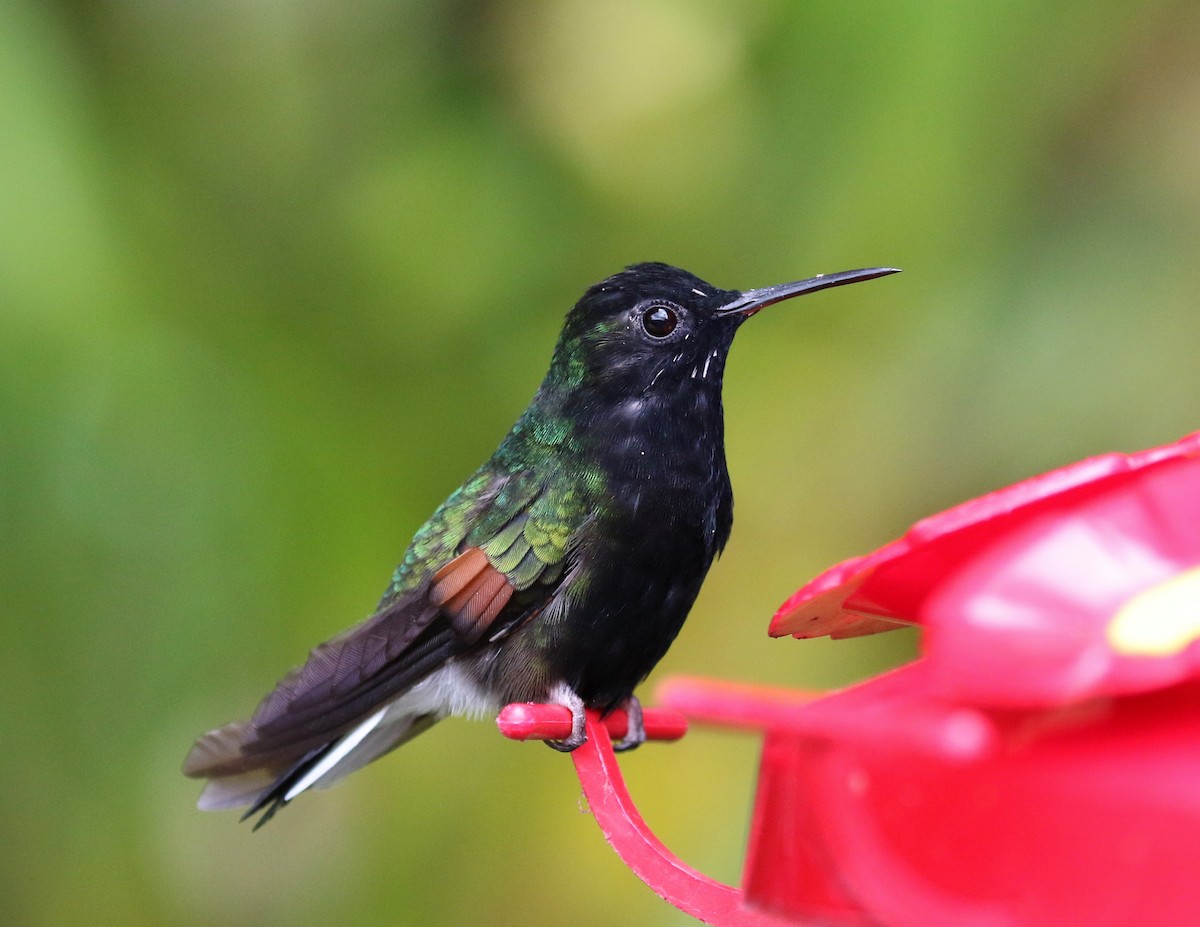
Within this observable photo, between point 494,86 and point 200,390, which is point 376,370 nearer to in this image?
point 200,390

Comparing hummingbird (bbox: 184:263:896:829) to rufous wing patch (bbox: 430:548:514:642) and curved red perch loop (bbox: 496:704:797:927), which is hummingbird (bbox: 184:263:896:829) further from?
curved red perch loop (bbox: 496:704:797:927)

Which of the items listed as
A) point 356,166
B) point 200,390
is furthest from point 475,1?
point 200,390

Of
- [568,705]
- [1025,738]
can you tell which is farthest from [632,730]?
[1025,738]

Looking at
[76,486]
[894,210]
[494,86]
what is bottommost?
[894,210]

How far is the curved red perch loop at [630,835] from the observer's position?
1153 mm

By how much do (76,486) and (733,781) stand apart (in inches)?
58.3

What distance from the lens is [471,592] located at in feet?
6.08

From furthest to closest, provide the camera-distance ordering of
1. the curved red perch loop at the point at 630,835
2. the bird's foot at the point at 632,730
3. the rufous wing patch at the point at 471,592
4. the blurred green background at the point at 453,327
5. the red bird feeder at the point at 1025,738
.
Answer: the blurred green background at the point at 453,327 → the bird's foot at the point at 632,730 → the rufous wing patch at the point at 471,592 → the curved red perch loop at the point at 630,835 → the red bird feeder at the point at 1025,738

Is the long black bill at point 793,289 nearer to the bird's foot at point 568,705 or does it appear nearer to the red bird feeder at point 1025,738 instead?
the bird's foot at point 568,705

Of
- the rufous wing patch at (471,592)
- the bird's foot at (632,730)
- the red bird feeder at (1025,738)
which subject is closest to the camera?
the red bird feeder at (1025,738)

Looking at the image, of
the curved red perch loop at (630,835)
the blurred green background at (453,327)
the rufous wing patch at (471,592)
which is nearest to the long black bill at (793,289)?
the rufous wing patch at (471,592)

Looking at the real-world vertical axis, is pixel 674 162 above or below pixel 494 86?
below

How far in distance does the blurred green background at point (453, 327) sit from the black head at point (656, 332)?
2.99 feet

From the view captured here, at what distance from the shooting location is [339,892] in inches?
110
